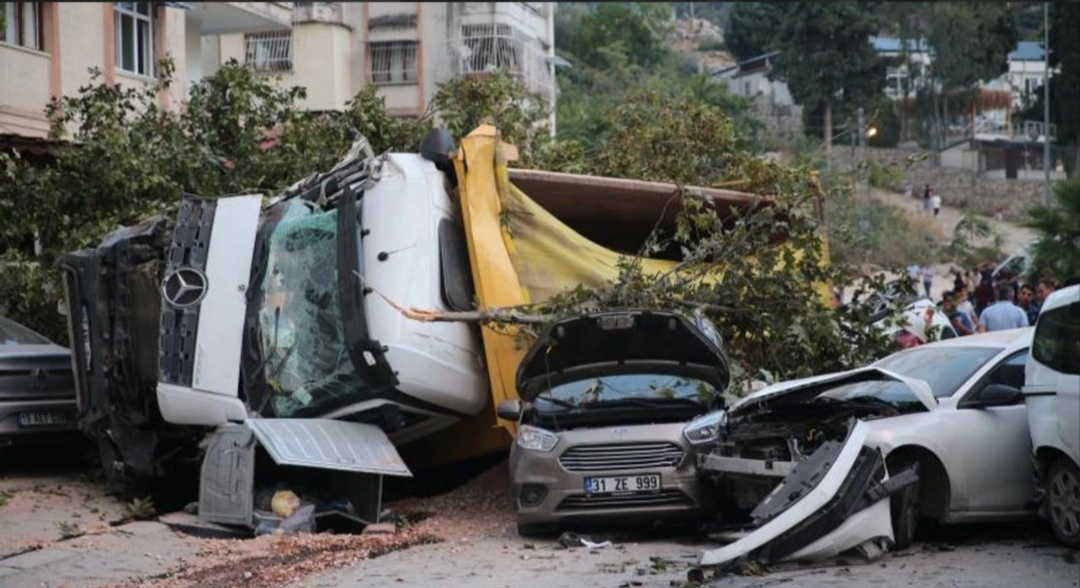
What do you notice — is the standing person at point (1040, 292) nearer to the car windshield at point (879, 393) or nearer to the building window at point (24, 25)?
the car windshield at point (879, 393)

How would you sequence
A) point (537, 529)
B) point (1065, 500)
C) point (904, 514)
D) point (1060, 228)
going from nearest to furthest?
point (1065, 500) → point (904, 514) → point (1060, 228) → point (537, 529)

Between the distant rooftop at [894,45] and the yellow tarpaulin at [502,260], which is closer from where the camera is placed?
→ the yellow tarpaulin at [502,260]

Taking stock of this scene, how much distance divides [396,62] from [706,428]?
35.6 metres

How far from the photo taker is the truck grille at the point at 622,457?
38.1ft

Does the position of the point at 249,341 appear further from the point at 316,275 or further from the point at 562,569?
the point at 562,569

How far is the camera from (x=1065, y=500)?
996 centimetres

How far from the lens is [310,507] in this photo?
12320mm

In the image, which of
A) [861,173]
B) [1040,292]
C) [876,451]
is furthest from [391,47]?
[876,451]

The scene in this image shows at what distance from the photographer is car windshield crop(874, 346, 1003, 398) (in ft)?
36.2

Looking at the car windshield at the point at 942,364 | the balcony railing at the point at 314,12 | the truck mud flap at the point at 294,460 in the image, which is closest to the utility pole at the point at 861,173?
the car windshield at the point at 942,364

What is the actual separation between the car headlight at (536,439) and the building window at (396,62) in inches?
1366

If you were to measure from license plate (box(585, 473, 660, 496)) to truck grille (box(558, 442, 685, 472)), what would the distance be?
78 millimetres

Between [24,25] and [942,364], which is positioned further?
[24,25]

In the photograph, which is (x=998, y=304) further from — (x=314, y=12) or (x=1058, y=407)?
(x=314, y=12)
